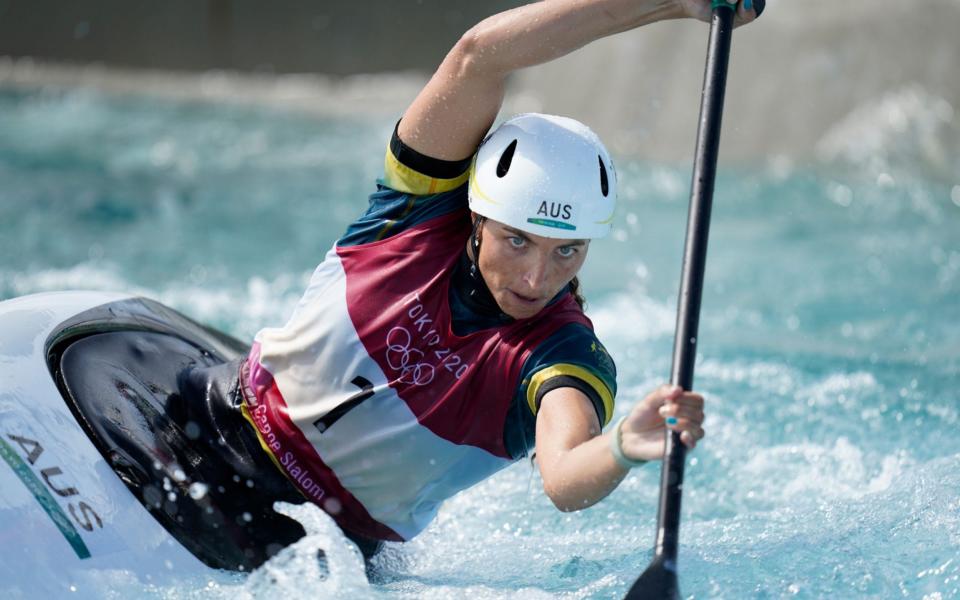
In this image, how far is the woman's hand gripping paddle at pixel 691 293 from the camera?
235 centimetres

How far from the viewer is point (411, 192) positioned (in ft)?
8.92

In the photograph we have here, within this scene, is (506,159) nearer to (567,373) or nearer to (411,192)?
(411,192)

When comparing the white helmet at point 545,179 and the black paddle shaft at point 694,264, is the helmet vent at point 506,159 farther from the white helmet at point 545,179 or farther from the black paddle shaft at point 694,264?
the black paddle shaft at point 694,264

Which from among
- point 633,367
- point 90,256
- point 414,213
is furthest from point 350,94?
point 414,213

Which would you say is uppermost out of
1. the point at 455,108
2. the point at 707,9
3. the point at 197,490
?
the point at 707,9

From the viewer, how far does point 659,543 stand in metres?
2.39

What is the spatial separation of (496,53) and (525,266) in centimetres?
45

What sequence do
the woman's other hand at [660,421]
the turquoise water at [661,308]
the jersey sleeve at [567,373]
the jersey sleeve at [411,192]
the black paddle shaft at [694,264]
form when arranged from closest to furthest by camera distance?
the woman's other hand at [660,421] < the black paddle shaft at [694,264] < the jersey sleeve at [567,373] < the jersey sleeve at [411,192] < the turquoise water at [661,308]

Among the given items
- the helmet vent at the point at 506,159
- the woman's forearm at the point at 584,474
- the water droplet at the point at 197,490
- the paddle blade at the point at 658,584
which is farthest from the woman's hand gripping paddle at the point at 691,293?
the water droplet at the point at 197,490

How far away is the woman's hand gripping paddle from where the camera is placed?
2350mm

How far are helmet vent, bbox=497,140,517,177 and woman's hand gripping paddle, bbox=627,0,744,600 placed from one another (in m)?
0.38

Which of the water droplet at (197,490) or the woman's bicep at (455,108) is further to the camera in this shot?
the water droplet at (197,490)

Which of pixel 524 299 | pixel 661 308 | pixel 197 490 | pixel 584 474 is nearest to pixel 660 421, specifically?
pixel 584 474

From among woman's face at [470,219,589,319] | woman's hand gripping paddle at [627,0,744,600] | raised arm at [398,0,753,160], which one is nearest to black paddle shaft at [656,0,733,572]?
woman's hand gripping paddle at [627,0,744,600]
